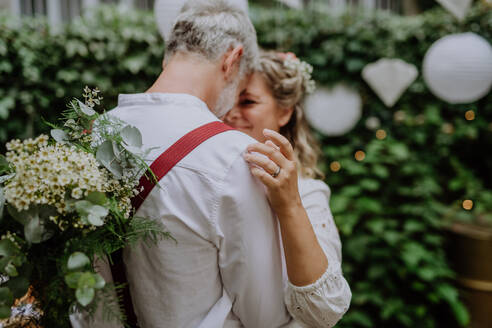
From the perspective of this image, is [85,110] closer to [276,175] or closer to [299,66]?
[276,175]

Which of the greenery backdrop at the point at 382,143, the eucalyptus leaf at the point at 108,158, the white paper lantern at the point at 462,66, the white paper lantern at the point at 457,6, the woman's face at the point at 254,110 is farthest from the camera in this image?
the greenery backdrop at the point at 382,143

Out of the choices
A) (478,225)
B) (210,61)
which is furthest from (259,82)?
(478,225)

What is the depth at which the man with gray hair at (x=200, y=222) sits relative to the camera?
1043 mm

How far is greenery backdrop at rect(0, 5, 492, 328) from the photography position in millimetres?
3320

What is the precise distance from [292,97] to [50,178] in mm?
1487

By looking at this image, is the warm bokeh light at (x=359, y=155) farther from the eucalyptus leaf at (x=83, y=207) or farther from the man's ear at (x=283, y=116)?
the eucalyptus leaf at (x=83, y=207)

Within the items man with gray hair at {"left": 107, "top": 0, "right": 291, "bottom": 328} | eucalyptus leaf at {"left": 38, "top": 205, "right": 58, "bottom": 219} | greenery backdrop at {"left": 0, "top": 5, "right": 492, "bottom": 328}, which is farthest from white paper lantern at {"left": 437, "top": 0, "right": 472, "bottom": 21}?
eucalyptus leaf at {"left": 38, "top": 205, "right": 58, "bottom": 219}

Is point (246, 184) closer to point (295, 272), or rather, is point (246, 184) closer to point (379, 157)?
point (295, 272)

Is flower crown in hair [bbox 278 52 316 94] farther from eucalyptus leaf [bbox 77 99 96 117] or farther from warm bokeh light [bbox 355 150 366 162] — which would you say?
warm bokeh light [bbox 355 150 366 162]

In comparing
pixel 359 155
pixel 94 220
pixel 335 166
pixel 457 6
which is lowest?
pixel 335 166

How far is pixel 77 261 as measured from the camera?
0.83 meters

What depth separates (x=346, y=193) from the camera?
3666 mm

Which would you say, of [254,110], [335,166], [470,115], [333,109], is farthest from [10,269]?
[470,115]

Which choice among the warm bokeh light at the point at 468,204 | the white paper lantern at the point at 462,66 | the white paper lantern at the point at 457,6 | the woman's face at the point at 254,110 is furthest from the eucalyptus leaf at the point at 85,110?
the warm bokeh light at the point at 468,204
